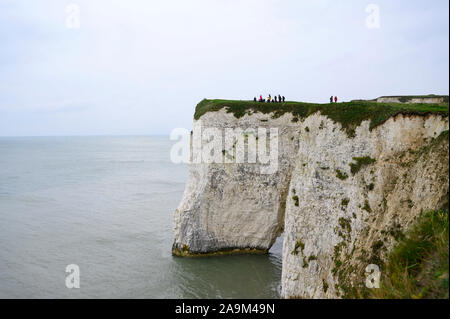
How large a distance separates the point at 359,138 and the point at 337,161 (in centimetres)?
181

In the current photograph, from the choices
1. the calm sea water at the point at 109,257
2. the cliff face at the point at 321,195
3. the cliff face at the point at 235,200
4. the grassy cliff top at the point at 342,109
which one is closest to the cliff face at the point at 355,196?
the cliff face at the point at 321,195

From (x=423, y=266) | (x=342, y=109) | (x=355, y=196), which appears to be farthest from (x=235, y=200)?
(x=423, y=266)

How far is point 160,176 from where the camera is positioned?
203 ft

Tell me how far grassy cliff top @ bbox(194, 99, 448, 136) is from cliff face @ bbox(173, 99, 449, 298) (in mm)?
260

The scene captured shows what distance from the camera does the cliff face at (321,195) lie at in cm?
1359

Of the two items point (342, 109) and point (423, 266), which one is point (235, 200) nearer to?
point (342, 109)

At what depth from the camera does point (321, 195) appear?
17016mm

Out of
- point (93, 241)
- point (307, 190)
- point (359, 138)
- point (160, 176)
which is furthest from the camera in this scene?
point (160, 176)

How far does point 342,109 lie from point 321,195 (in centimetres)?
570

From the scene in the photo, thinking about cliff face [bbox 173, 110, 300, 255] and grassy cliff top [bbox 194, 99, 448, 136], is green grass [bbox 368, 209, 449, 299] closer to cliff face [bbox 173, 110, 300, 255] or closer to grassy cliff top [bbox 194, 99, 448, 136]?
grassy cliff top [bbox 194, 99, 448, 136]

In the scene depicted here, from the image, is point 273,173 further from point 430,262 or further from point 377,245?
point 430,262

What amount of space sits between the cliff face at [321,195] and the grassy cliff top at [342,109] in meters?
0.26

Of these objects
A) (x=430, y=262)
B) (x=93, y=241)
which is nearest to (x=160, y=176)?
(x=93, y=241)

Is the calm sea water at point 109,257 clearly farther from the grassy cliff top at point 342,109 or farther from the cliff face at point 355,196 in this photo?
the grassy cliff top at point 342,109
